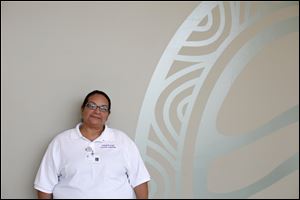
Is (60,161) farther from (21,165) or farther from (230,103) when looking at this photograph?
(230,103)

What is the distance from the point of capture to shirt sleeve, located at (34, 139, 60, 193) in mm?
2283

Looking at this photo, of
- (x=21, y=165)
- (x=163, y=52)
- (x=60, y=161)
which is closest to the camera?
→ (x=60, y=161)

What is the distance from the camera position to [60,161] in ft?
7.49

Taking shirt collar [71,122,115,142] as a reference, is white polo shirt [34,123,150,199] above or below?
below

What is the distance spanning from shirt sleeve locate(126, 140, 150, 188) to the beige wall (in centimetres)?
27

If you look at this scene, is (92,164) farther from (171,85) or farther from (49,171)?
(171,85)

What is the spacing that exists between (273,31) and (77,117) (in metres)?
1.64

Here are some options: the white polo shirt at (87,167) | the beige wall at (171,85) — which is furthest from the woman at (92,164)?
the beige wall at (171,85)

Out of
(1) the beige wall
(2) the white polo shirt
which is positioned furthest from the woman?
(1) the beige wall

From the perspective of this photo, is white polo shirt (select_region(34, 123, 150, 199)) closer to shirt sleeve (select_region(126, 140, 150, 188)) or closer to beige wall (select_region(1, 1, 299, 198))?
shirt sleeve (select_region(126, 140, 150, 188))

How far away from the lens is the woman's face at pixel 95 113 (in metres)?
2.34

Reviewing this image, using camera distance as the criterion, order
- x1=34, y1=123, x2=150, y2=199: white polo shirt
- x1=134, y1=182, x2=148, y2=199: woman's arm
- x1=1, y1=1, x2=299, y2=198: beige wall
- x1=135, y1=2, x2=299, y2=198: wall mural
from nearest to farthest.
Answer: x1=34, y1=123, x2=150, y2=199: white polo shirt → x1=134, y1=182, x2=148, y2=199: woman's arm → x1=1, y1=1, x2=299, y2=198: beige wall → x1=135, y1=2, x2=299, y2=198: wall mural

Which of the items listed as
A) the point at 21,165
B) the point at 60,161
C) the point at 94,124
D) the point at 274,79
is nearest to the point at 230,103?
the point at 274,79

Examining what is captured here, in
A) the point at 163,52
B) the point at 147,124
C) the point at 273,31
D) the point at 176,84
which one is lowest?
the point at 147,124
